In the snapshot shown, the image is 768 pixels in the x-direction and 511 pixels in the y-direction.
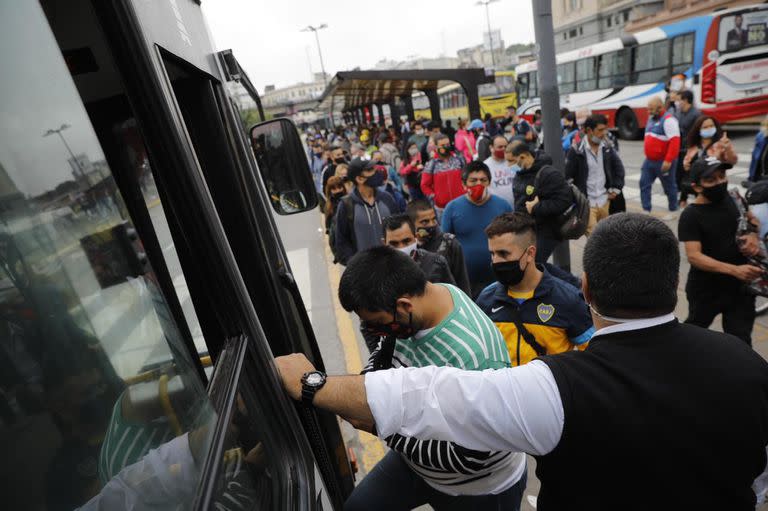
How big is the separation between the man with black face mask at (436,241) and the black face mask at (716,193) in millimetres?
1470

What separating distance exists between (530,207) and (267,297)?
117 inches

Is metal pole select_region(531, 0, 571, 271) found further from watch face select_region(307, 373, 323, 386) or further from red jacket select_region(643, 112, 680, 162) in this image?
watch face select_region(307, 373, 323, 386)

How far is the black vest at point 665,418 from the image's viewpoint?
1.06 meters

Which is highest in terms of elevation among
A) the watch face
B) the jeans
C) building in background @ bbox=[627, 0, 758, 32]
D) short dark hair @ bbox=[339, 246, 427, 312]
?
building in background @ bbox=[627, 0, 758, 32]

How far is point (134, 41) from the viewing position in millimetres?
919

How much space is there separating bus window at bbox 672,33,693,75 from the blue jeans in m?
8.79

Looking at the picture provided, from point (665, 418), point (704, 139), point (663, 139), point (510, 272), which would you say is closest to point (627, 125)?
point (663, 139)

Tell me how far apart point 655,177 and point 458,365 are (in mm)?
6895

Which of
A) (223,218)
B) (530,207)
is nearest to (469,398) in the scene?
(223,218)

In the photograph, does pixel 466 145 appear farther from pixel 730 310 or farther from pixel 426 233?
pixel 730 310

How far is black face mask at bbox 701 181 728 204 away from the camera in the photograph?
2.84 m

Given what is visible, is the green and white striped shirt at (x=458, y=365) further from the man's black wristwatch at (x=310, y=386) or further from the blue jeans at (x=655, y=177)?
the blue jeans at (x=655, y=177)

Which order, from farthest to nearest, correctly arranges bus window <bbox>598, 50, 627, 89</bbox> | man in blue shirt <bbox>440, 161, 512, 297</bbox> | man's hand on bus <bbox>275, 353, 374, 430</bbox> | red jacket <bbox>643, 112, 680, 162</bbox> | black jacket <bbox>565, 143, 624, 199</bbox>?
1. bus window <bbox>598, 50, 627, 89</bbox>
2. red jacket <bbox>643, 112, 680, 162</bbox>
3. black jacket <bbox>565, 143, 624, 199</bbox>
4. man in blue shirt <bbox>440, 161, 512, 297</bbox>
5. man's hand on bus <bbox>275, 353, 374, 430</bbox>

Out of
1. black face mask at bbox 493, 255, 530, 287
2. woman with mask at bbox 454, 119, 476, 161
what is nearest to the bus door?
black face mask at bbox 493, 255, 530, 287
